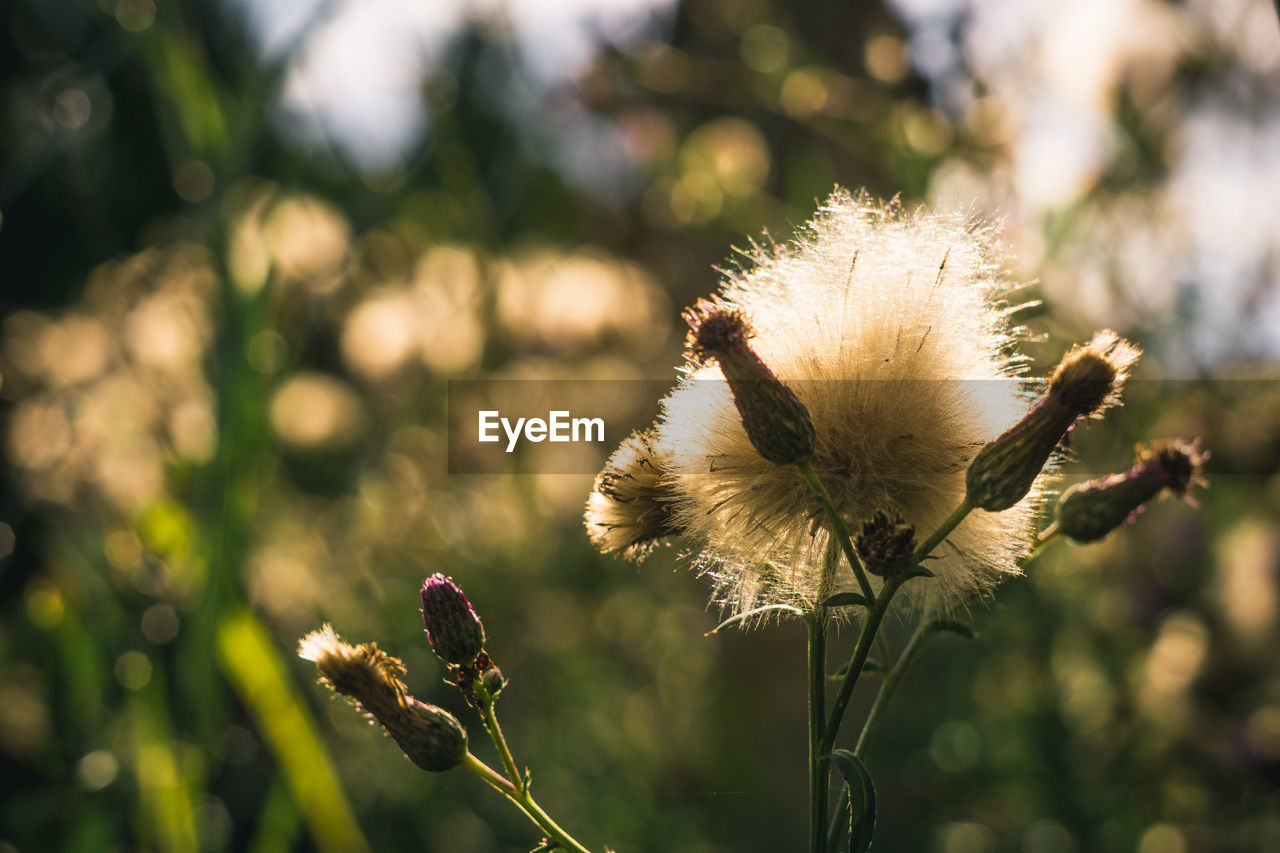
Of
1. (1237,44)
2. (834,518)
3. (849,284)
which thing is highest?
(1237,44)

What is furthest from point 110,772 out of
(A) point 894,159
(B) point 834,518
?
(A) point 894,159

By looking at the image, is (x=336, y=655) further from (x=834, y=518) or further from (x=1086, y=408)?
(x=1086, y=408)

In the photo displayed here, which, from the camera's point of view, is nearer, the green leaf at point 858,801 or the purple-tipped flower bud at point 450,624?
the green leaf at point 858,801

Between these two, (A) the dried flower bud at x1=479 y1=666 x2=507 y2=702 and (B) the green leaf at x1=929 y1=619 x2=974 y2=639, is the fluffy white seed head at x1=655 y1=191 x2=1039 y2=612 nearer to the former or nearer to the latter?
(B) the green leaf at x1=929 y1=619 x2=974 y2=639

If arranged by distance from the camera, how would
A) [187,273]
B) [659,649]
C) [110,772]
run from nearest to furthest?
[110,772], [187,273], [659,649]

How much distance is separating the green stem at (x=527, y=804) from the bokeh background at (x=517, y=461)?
59 cm

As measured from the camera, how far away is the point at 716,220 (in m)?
2.64

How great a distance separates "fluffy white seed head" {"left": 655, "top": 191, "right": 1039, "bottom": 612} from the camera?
2.20ft

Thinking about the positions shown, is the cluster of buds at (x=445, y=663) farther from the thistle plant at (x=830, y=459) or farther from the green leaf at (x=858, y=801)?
the green leaf at (x=858, y=801)

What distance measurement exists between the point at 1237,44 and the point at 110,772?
3.33 meters

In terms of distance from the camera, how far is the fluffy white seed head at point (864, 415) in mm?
671

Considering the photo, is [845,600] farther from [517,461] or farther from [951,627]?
[517,461]

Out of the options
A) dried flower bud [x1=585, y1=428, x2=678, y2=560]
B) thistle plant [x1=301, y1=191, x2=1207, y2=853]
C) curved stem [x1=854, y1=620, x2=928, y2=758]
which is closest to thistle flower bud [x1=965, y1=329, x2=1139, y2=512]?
thistle plant [x1=301, y1=191, x2=1207, y2=853]

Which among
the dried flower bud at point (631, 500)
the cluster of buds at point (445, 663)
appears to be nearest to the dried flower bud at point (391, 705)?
the cluster of buds at point (445, 663)
